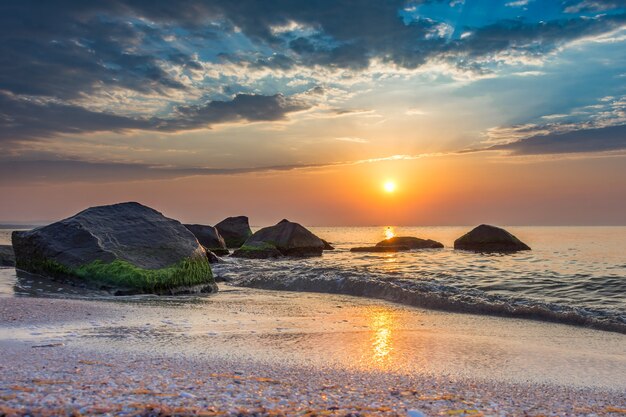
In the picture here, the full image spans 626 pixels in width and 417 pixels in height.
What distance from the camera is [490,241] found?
29562mm

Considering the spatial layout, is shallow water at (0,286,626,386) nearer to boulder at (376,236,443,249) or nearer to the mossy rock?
the mossy rock

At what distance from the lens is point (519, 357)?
6.12m

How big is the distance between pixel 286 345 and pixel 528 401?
9.82ft

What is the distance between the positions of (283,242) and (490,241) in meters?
12.5

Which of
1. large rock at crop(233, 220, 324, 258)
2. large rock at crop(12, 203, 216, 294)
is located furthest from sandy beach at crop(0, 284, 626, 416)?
large rock at crop(233, 220, 324, 258)

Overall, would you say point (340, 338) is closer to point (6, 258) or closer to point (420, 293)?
point (420, 293)

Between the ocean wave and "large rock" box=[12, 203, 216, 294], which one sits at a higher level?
"large rock" box=[12, 203, 216, 294]

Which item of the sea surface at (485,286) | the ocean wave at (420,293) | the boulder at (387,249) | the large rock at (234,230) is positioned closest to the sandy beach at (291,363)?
the ocean wave at (420,293)

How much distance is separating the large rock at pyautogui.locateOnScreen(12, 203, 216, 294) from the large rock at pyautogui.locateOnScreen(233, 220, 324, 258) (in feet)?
43.5

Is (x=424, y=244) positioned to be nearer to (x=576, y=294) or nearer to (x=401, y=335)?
(x=576, y=294)

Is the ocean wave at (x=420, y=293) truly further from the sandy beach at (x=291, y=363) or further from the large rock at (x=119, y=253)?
the large rock at (x=119, y=253)

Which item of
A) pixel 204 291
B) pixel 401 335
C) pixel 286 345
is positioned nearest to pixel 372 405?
pixel 286 345

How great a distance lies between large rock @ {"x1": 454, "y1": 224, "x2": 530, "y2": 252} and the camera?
28844 mm

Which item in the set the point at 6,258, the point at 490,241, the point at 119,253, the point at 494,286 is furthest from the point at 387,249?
the point at 119,253
